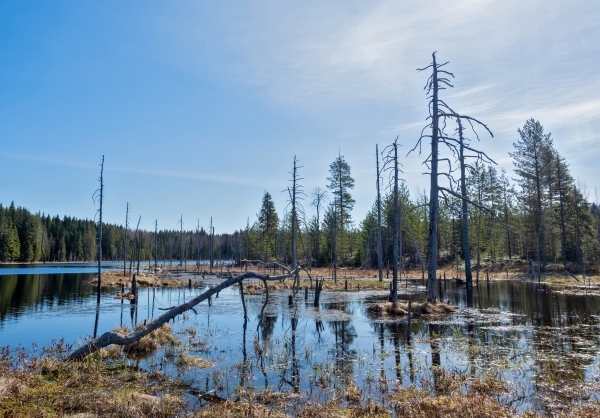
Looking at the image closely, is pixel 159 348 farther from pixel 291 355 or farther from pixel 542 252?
pixel 542 252

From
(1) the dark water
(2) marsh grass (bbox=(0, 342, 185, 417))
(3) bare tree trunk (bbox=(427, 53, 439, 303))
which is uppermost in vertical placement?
(3) bare tree trunk (bbox=(427, 53, 439, 303))

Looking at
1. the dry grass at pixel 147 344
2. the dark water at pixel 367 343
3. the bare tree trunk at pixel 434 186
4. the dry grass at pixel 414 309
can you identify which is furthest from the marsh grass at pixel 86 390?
the bare tree trunk at pixel 434 186

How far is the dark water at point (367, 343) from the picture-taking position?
33.2 feet

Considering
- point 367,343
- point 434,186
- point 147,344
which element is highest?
point 434,186

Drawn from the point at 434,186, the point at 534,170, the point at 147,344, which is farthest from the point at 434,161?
the point at 534,170

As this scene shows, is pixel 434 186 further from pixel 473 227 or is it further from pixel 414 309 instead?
pixel 473 227

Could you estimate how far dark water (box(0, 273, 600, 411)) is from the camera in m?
10.1

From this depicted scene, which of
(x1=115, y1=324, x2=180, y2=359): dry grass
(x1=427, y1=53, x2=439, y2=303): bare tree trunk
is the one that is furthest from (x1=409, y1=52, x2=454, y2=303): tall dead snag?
(x1=115, y1=324, x2=180, y2=359): dry grass

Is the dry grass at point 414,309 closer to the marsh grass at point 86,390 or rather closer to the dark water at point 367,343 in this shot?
the dark water at point 367,343

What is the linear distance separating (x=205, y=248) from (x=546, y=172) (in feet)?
389

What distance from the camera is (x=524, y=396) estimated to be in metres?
8.83

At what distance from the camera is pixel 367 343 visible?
15.4 metres

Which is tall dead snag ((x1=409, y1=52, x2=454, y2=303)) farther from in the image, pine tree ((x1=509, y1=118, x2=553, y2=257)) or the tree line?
pine tree ((x1=509, y1=118, x2=553, y2=257))

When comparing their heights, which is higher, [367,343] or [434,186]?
[434,186]
